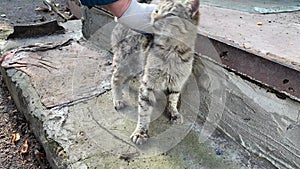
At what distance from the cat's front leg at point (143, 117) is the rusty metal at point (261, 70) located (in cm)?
47

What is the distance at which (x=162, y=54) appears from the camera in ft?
6.53

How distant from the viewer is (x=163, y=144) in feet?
6.65

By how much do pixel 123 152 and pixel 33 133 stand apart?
2.99 ft

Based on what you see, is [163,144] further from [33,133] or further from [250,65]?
[33,133]

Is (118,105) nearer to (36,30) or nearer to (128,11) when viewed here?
(128,11)

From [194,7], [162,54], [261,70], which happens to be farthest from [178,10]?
[261,70]

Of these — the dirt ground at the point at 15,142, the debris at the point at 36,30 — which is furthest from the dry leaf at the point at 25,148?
the debris at the point at 36,30

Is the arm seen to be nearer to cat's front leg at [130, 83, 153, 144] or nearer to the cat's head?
the cat's head

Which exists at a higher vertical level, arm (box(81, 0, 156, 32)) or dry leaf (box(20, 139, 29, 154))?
arm (box(81, 0, 156, 32))

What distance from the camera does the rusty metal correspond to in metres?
1.65

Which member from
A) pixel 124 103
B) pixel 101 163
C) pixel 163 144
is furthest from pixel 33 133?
pixel 163 144

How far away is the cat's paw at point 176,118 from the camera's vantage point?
7.24 ft

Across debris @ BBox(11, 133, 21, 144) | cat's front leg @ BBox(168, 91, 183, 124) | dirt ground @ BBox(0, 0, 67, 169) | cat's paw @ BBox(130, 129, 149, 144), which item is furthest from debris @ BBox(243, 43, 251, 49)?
debris @ BBox(11, 133, 21, 144)

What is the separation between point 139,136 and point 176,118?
1.01ft
